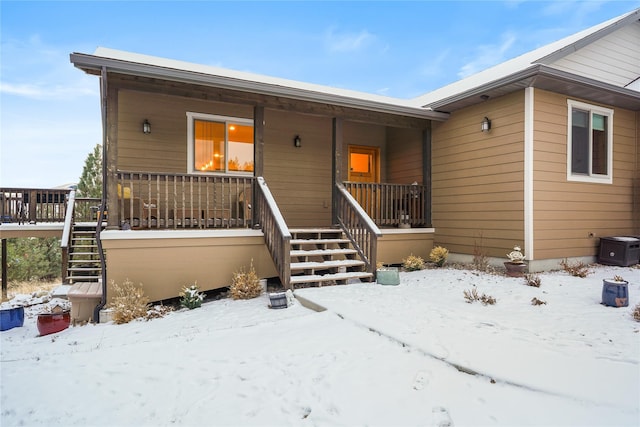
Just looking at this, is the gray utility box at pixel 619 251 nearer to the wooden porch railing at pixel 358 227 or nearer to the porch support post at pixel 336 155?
the wooden porch railing at pixel 358 227

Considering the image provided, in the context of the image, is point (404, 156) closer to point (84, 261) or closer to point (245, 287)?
point (245, 287)

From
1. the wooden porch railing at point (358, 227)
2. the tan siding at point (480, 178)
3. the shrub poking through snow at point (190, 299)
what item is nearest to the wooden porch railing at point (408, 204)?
the tan siding at point (480, 178)

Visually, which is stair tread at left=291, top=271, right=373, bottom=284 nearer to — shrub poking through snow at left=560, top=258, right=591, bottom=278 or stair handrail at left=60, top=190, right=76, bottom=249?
shrub poking through snow at left=560, top=258, right=591, bottom=278

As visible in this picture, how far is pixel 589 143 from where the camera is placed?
7.27 m

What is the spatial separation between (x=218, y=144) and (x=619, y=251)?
830 cm

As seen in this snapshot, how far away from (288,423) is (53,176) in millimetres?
28021

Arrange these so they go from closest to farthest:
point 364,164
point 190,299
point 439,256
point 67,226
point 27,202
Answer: point 190,299, point 439,256, point 67,226, point 364,164, point 27,202

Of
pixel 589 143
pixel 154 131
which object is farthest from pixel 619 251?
pixel 154 131

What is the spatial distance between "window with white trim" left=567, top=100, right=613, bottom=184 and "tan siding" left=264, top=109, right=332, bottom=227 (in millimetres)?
5081

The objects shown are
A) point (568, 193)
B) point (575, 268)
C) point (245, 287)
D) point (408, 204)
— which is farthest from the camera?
point (408, 204)

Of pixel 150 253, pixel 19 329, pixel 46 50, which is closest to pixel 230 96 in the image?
pixel 150 253

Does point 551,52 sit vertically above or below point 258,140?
above

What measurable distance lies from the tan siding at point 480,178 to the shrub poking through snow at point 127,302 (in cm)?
596

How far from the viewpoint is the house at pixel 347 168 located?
565 centimetres
